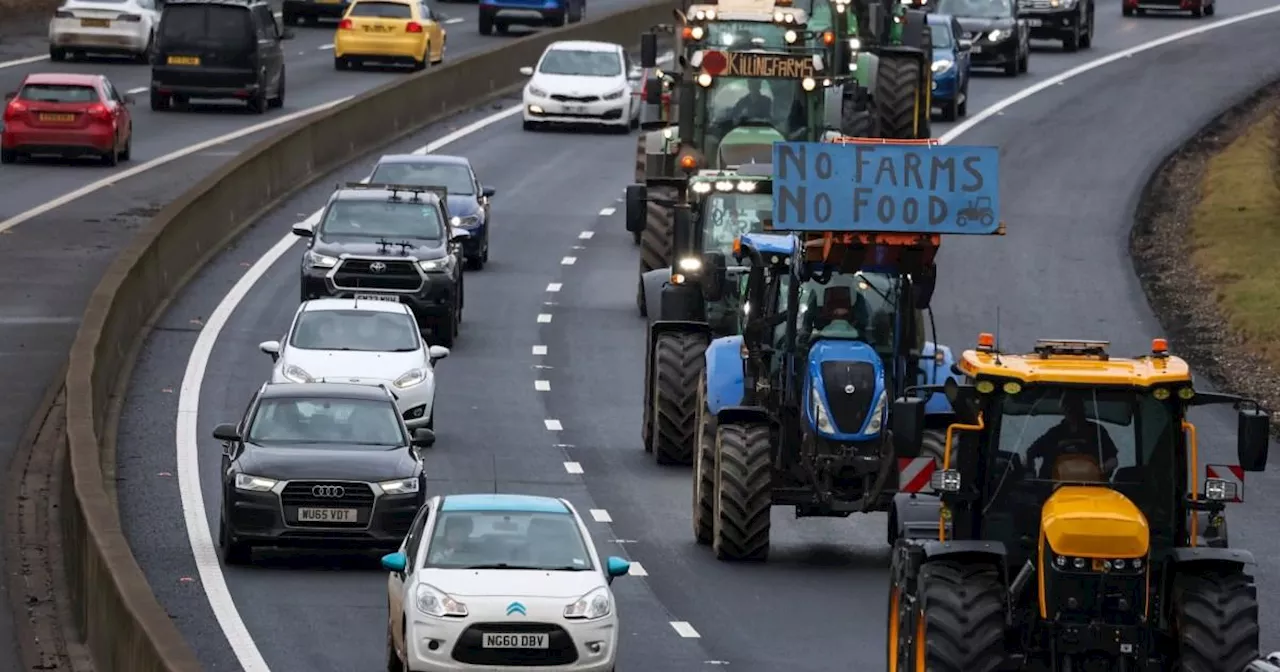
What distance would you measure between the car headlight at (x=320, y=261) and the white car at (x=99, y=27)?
24125 millimetres

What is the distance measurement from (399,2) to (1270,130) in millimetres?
17924

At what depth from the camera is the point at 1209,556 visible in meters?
15.5

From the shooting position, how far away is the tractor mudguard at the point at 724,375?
24.4 m

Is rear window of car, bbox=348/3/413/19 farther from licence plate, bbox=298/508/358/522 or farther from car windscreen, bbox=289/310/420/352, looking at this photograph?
licence plate, bbox=298/508/358/522

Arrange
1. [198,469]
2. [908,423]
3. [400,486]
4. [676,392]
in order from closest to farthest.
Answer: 1. [908,423]
2. [400,486]
3. [676,392]
4. [198,469]

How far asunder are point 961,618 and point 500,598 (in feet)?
13.6

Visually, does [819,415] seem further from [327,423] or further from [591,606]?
[327,423]

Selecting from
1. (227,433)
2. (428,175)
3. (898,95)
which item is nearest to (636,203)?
(227,433)

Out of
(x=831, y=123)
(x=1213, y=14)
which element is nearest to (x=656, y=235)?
(x=831, y=123)

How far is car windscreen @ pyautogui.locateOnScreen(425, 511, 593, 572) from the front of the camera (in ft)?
62.6

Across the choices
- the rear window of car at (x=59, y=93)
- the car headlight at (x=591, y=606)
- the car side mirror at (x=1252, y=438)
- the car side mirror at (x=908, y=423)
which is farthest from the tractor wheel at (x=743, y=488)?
the rear window of car at (x=59, y=93)

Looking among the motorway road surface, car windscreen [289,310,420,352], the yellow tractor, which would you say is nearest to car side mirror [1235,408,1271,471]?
the yellow tractor

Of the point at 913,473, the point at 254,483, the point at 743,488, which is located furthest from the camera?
the point at 254,483

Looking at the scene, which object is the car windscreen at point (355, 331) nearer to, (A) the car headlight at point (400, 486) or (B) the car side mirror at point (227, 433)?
(B) the car side mirror at point (227, 433)
